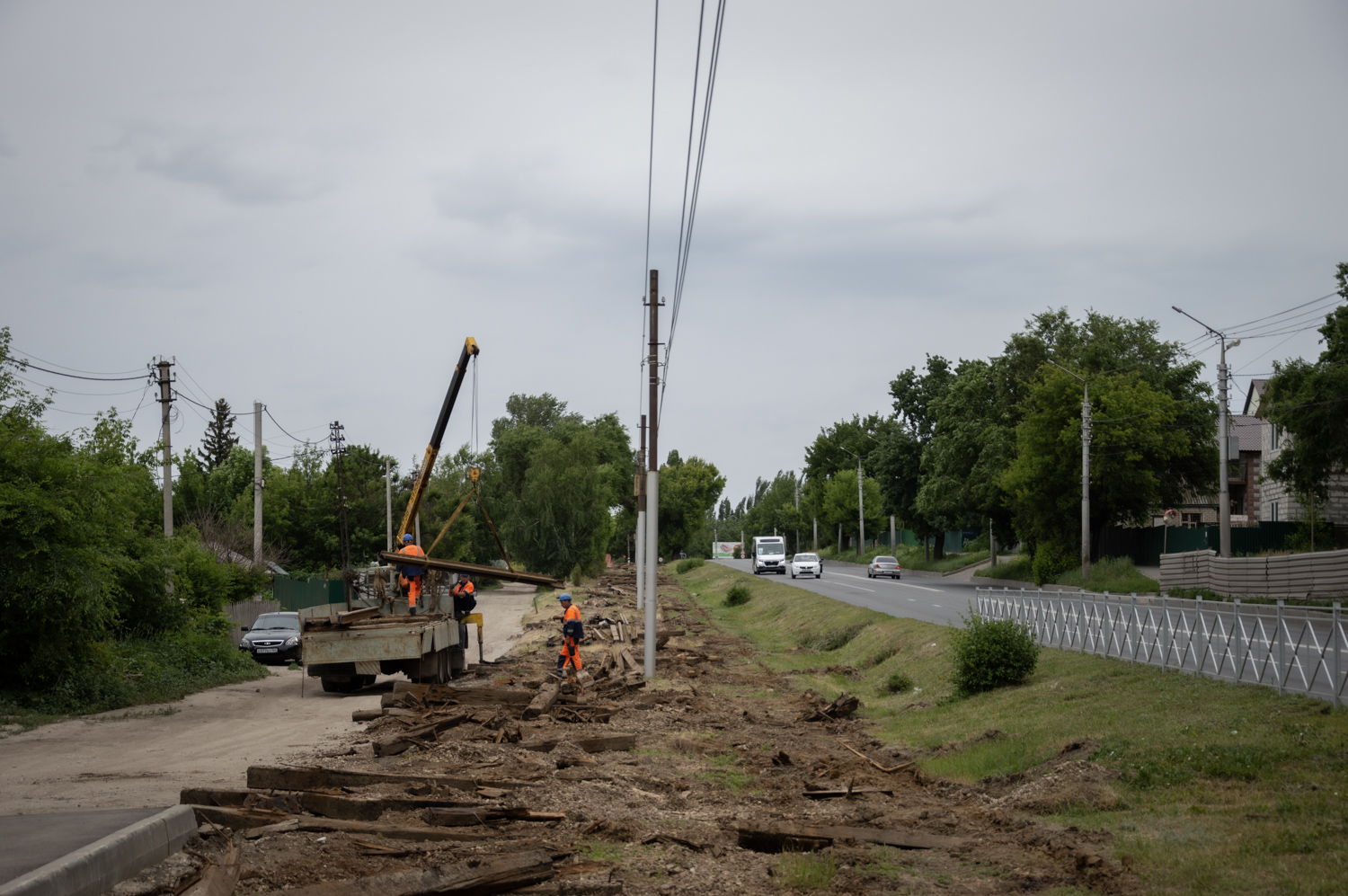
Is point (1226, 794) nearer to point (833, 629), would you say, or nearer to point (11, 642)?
point (11, 642)

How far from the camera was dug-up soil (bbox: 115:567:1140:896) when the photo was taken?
23.6 feet

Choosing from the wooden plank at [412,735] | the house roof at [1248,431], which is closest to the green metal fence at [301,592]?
the wooden plank at [412,735]

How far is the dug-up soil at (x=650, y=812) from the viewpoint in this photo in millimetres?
7195

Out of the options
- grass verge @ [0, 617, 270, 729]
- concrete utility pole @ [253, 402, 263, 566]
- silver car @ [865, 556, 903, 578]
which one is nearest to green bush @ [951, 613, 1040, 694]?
grass verge @ [0, 617, 270, 729]

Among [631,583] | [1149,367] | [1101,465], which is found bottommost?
[631,583]

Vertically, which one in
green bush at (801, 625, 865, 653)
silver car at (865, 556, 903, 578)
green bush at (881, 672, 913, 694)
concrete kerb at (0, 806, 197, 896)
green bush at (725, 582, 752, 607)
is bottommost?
green bush at (725, 582, 752, 607)

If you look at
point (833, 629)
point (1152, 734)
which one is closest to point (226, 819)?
point (1152, 734)

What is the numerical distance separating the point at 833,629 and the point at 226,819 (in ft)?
83.1

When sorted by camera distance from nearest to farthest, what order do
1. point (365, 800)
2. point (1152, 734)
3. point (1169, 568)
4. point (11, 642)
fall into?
1. point (365, 800)
2. point (1152, 734)
3. point (11, 642)
4. point (1169, 568)

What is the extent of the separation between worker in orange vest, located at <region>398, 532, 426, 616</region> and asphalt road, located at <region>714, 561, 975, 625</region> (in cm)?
1275

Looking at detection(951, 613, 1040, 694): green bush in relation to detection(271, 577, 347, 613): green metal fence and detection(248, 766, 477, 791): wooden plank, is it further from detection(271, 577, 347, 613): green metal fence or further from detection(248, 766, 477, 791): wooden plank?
detection(271, 577, 347, 613): green metal fence

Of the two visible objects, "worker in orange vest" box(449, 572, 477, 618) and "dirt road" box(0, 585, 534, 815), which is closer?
"dirt road" box(0, 585, 534, 815)

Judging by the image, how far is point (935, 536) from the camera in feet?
275

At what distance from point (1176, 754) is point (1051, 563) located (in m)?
41.3
